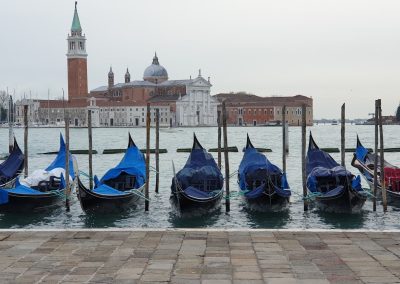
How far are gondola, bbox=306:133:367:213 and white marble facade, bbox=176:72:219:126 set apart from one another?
202ft

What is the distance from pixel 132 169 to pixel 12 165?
8.56 feet

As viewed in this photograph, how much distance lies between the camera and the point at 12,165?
37.5 feet

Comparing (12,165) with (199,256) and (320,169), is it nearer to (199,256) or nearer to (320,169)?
(320,169)

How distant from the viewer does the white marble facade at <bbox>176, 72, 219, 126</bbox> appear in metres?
71.6

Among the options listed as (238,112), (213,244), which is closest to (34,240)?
(213,244)

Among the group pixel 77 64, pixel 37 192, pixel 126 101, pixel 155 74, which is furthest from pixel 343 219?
pixel 155 74

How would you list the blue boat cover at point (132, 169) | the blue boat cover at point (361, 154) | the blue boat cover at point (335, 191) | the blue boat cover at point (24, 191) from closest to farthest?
the blue boat cover at point (335, 191) → the blue boat cover at point (24, 191) → the blue boat cover at point (132, 169) → the blue boat cover at point (361, 154)

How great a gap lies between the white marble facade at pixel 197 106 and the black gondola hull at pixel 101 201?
62009mm

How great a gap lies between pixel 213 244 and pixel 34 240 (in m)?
1.41

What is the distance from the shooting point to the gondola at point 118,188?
8.55 metres

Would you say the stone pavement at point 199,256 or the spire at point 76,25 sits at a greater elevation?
the spire at point 76,25

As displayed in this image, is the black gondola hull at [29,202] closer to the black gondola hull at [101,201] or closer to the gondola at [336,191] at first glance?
the black gondola hull at [101,201]

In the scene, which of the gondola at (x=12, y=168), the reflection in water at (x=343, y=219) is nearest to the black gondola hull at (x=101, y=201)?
the gondola at (x=12, y=168)

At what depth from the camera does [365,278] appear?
3.79 metres
